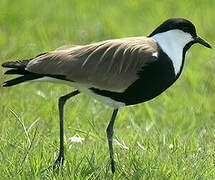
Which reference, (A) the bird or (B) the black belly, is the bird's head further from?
(B) the black belly

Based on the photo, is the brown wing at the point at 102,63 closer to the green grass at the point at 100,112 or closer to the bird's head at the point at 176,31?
the bird's head at the point at 176,31

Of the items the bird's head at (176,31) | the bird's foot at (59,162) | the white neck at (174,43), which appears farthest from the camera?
the bird's head at (176,31)

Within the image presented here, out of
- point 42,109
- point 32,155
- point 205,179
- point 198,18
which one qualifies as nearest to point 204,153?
point 205,179

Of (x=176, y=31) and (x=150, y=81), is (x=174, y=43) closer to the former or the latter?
(x=176, y=31)

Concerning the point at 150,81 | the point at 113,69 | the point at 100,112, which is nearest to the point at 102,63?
the point at 113,69

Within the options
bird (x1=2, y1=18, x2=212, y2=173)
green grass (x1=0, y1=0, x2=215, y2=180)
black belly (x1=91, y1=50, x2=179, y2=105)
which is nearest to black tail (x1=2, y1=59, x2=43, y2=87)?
bird (x1=2, y1=18, x2=212, y2=173)

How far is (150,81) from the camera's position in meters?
4.82

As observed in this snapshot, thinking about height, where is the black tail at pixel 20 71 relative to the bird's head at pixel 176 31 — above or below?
below

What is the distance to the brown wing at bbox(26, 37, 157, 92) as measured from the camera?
4.83 m

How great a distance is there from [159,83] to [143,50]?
231 millimetres

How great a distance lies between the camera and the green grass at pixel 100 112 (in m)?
4.82

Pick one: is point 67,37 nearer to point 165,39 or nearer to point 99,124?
point 99,124

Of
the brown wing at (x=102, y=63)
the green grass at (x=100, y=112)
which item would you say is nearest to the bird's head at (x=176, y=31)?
the brown wing at (x=102, y=63)

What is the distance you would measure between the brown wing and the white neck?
Answer: 6 cm
